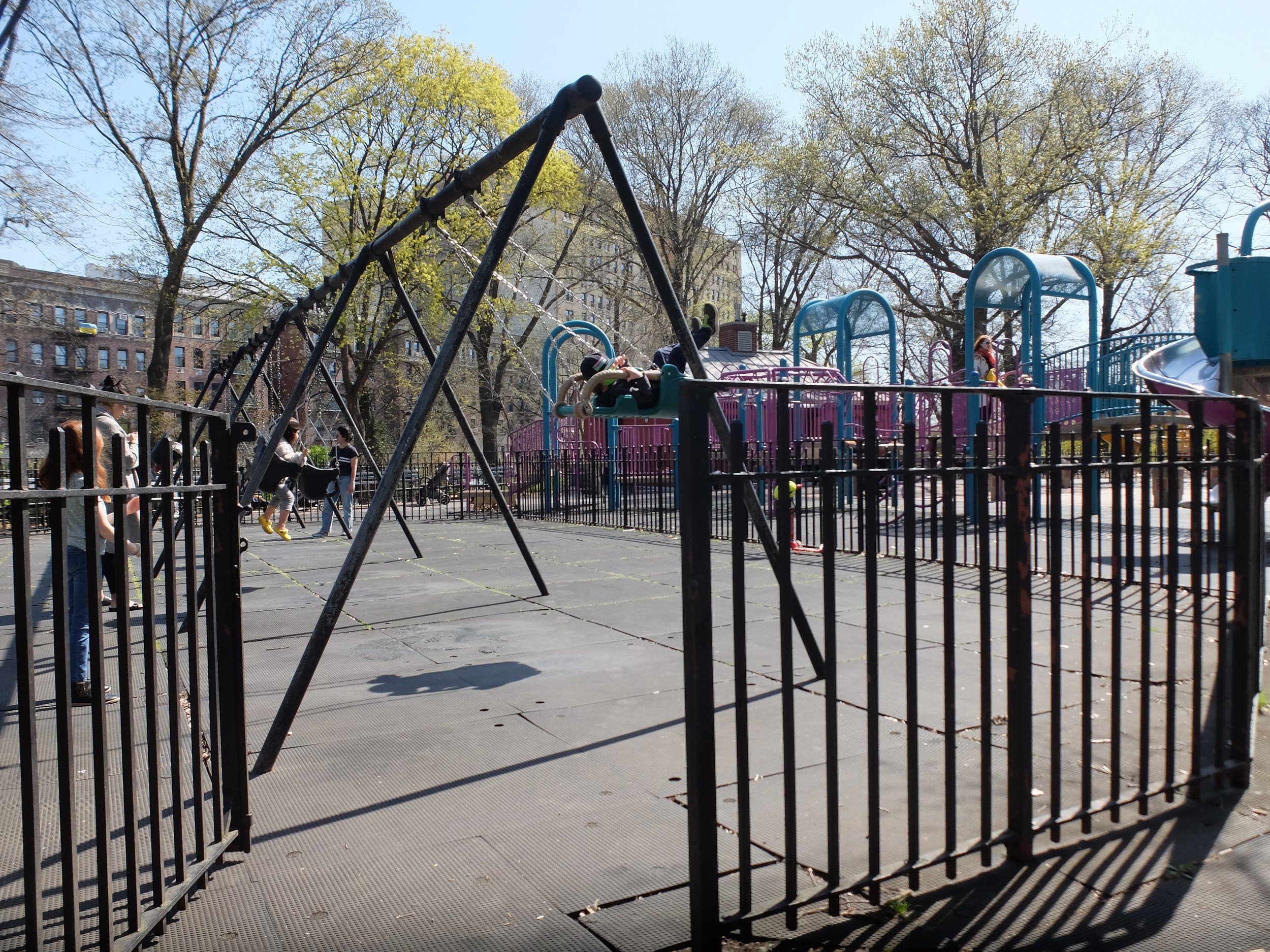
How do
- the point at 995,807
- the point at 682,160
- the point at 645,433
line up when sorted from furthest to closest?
the point at 682,160 < the point at 645,433 < the point at 995,807

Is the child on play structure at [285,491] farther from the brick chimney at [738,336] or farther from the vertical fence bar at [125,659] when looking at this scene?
the brick chimney at [738,336]

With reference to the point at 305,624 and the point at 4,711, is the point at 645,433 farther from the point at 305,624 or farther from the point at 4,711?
the point at 4,711

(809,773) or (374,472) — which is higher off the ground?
(374,472)

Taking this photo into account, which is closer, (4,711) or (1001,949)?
(1001,949)

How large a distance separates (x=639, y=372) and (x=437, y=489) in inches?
692

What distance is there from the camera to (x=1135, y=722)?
4.23 metres

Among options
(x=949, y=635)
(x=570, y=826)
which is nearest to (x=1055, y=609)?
(x=949, y=635)

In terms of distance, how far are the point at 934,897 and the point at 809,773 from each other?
3.21ft

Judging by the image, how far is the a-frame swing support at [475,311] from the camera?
397 cm

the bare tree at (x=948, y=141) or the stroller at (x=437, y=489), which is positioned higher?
the bare tree at (x=948, y=141)

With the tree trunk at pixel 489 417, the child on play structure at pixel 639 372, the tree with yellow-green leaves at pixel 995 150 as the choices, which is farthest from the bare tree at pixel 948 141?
the child on play structure at pixel 639 372

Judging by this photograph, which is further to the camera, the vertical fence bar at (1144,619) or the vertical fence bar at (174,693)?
the vertical fence bar at (1144,619)

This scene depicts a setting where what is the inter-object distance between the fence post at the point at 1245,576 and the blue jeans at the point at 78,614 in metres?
5.34

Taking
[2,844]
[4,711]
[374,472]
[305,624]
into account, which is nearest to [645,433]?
[374,472]
